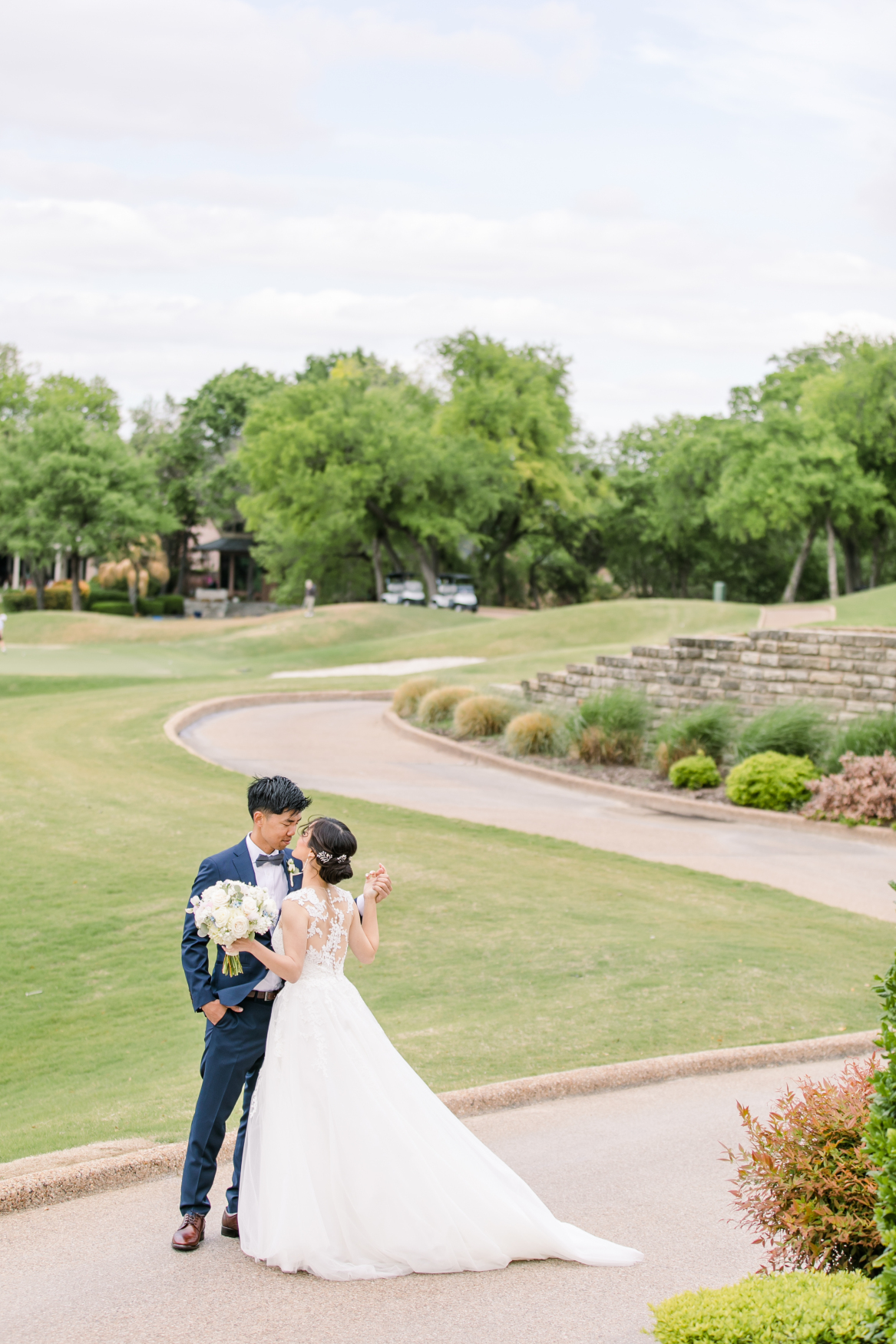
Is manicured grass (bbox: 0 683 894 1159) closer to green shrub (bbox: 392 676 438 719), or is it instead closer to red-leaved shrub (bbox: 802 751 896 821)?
red-leaved shrub (bbox: 802 751 896 821)

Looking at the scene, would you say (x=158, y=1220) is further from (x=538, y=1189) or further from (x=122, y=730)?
(x=122, y=730)

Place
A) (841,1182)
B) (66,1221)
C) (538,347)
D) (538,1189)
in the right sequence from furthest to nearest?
(538,347) < (538,1189) < (66,1221) < (841,1182)

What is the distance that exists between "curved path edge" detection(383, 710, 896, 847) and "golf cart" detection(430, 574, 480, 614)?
3623cm

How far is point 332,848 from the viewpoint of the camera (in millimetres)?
4887

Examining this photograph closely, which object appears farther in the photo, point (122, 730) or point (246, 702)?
point (246, 702)

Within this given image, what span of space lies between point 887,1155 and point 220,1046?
2.65 meters

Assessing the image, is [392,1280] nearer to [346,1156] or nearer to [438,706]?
[346,1156]

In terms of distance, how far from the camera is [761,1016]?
28.2ft

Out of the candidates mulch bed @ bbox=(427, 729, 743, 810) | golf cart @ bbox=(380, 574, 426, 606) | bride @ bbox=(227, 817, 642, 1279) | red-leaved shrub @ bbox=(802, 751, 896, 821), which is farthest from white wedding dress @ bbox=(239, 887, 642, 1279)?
golf cart @ bbox=(380, 574, 426, 606)

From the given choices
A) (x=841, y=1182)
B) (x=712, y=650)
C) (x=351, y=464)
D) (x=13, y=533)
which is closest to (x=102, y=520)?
(x=13, y=533)

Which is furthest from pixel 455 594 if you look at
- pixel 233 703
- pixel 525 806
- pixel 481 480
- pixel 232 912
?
pixel 232 912

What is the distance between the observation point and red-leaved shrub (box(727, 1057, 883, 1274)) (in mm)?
4145

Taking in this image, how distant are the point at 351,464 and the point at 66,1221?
5121 cm

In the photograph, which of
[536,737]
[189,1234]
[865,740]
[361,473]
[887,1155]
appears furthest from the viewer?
[361,473]
